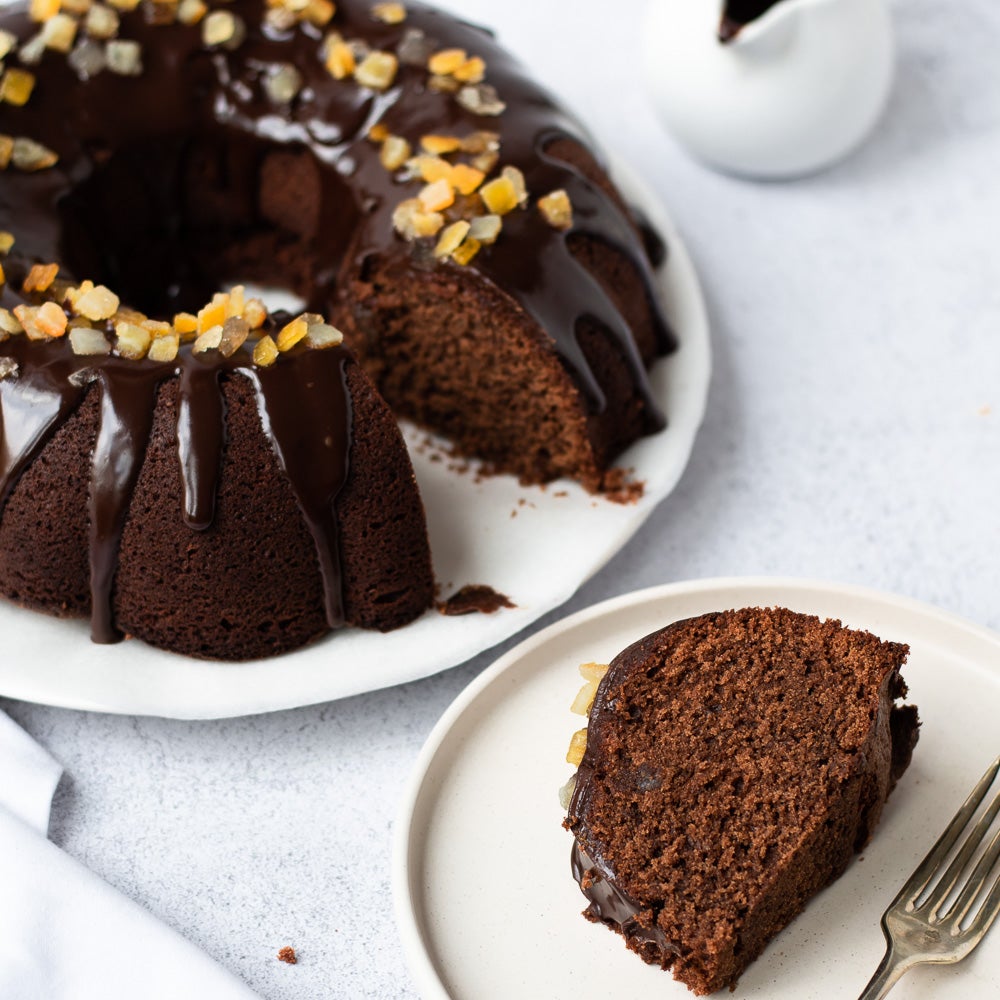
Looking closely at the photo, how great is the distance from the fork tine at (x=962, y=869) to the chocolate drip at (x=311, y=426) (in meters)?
1.35

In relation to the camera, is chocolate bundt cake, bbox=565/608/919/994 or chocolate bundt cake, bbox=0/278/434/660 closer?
chocolate bundt cake, bbox=565/608/919/994

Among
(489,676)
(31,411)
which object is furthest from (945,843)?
(31,411)

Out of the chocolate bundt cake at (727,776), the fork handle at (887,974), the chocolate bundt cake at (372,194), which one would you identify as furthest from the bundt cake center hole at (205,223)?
the fork handle at (887,974)

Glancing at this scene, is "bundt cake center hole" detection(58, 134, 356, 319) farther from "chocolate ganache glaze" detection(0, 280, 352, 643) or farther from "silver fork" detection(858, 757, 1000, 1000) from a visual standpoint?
"silver fork" detection(858, 757, 1000, 1000)

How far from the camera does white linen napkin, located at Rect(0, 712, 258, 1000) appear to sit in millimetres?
2373

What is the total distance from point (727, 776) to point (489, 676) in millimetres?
530

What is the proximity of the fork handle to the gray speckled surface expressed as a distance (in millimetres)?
846

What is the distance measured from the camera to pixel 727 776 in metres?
2.37

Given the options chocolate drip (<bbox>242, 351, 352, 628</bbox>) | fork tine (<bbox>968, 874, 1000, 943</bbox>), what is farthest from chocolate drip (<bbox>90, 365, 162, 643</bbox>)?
fork tine (<bbox>968, 874, 1000, 943</bbox>)

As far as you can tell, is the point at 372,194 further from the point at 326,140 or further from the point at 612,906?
the point at 612,906

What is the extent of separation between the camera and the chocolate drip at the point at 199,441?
2686 mm

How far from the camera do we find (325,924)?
257 centimetres

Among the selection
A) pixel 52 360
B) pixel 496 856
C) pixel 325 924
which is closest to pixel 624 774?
pixel 496 856

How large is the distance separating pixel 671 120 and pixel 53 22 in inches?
70.9
